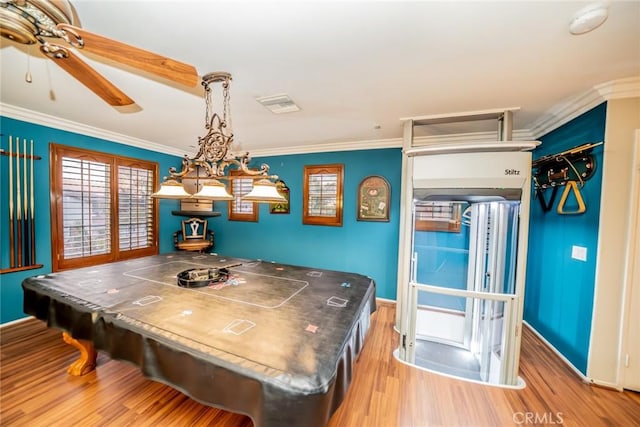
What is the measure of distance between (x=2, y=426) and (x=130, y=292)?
3.36 feet

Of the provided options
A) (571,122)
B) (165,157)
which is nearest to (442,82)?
(571,122)

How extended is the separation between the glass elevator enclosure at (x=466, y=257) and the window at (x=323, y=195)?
135 cm

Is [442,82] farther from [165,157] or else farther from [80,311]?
[165,157]

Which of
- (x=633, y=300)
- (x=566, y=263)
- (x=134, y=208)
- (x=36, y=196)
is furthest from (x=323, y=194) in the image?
(x=36, y=196)

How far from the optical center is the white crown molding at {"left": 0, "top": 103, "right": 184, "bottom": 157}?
271 centimetres

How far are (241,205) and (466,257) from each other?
13.0ft

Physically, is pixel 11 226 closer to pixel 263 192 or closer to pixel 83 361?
pixel 83 361

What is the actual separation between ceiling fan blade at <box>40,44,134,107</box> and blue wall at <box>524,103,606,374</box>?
3718 millimetres

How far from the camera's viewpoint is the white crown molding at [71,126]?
271 cm

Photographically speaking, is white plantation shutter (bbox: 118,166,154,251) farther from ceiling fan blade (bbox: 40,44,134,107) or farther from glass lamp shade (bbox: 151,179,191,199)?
ceiling fan blade (bbox: 40,44,134,107)

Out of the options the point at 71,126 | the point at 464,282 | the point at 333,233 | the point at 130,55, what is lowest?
the point at 464,282

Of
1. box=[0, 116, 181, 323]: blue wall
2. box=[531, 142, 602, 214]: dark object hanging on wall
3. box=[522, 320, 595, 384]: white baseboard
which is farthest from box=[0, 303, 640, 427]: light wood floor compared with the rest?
box=[531, 142, 602, 214]: dark object hanging on wall

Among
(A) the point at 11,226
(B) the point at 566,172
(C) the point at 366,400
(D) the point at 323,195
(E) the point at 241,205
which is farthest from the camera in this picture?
(E) the point at 241,205

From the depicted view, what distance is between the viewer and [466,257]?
2928mm
